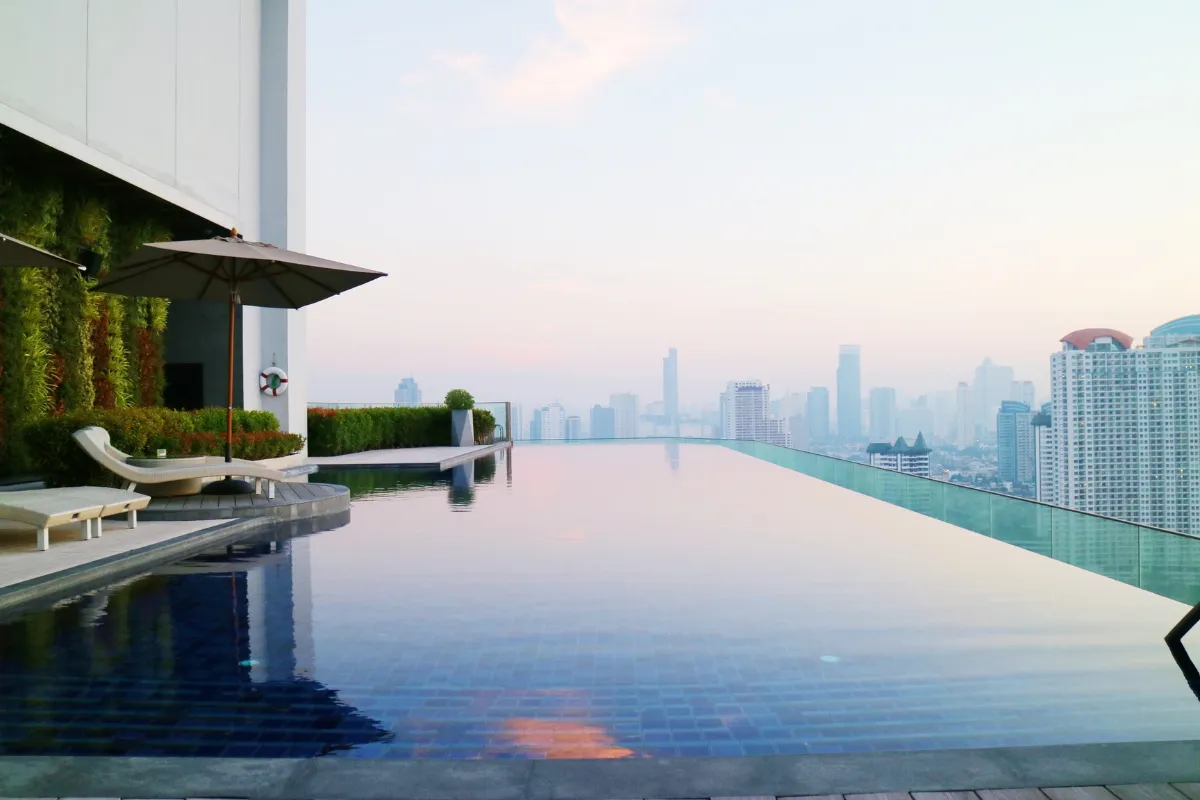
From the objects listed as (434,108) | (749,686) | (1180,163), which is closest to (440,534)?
(749,686)

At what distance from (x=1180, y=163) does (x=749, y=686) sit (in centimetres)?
1989

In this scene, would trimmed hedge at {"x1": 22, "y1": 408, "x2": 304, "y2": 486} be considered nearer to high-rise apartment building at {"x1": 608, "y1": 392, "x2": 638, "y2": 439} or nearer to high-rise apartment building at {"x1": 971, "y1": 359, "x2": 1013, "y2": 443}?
high-rise apartment building at {"x1": 608, "y1": 392, "x2": 638, "y2": 439}

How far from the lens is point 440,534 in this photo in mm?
7312

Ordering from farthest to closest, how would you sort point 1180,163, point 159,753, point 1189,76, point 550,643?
point 1180,163, point 1189,76, point 550,643, point 159,753

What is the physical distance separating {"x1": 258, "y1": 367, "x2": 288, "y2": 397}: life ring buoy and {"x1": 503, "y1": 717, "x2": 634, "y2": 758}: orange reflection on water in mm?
15316

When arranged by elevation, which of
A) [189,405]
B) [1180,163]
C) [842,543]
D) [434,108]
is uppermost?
[434,108]

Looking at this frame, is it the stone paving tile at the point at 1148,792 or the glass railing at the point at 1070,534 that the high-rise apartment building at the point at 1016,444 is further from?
the stone paving tile at the point at 1148,792

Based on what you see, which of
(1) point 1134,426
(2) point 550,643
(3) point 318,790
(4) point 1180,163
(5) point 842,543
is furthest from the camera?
(1) point 1134,426

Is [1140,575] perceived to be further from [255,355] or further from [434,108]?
[434,108]

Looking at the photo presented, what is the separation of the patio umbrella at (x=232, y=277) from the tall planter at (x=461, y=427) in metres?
12.2

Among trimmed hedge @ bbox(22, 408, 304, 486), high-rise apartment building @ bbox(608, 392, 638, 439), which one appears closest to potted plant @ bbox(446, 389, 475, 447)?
trimmed hedge @ bbox(22, 408, 304, 486)

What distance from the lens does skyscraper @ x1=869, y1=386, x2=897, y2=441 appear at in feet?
193

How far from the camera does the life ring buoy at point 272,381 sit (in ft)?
55.0

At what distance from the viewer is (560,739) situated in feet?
Answer: 8.66
